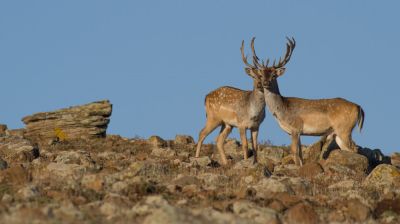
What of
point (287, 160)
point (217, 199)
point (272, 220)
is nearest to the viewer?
point (272, 220)

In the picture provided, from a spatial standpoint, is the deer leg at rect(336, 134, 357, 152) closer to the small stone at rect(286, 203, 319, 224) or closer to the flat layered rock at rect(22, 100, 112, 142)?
the flat layered rock at rect(22, 100, 112, 142)

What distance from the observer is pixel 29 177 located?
54.2 feet

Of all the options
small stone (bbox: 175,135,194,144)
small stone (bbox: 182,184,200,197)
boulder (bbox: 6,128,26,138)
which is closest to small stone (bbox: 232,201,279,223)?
small stone (bbox: 182,184,200,197)

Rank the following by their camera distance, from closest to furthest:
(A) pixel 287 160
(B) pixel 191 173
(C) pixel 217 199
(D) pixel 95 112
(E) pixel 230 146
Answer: (C) pixel 217 199 → (B) pixel 191 173 → (A) pixel 287 160 → (E) pixel 230 146 → (D) pixel 95 112

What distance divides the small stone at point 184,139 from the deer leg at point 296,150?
18.9 feet

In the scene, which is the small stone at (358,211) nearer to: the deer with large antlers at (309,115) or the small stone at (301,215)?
the small stone at (301,215)

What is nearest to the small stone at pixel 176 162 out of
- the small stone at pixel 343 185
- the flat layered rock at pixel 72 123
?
the small stone at pixel 343 185

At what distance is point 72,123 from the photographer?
29875 mm

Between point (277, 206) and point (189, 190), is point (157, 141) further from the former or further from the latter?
point (277, 206)

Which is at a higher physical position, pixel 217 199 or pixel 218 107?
pixel 218 107

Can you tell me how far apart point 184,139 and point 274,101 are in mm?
5688

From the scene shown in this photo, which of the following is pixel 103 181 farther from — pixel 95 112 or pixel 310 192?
pixel 95 112

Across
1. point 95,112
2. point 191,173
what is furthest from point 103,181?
point 95,112

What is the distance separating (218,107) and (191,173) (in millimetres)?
5084
